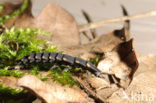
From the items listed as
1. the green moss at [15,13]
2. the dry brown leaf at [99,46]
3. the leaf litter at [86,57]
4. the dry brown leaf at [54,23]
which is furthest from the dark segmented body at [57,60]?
the green moss at [15,13]

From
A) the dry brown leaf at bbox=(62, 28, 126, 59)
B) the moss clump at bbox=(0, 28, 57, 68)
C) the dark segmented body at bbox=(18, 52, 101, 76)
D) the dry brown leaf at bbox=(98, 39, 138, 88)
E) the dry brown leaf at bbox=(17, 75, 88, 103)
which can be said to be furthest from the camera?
the dry brown leaf at bbox=(62, 28, 126, 59)

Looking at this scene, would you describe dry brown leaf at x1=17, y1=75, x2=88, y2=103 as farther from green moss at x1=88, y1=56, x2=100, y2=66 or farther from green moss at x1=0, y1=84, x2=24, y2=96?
green moss at x1=88, y1=56, x2=100, y2=66

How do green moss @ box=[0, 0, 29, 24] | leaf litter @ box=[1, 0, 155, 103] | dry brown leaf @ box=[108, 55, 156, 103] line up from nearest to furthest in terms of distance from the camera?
leaf litter @ box=[1, 0, 155, 103]
dry brown leaf @ box=[108, 55, 156, 103]
green moss @ box=[0, 0, 29, 24]

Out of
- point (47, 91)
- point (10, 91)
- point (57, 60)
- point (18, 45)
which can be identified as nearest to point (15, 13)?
point (18, 45)

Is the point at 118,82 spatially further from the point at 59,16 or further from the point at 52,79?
the point at 59,16

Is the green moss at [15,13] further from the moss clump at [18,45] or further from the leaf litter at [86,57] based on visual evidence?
the moss clump at [18,45]

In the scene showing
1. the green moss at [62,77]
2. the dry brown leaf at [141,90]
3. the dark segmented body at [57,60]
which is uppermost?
the dark segmented body at [57,60]

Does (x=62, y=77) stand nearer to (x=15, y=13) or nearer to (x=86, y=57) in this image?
(x=86, y=57)

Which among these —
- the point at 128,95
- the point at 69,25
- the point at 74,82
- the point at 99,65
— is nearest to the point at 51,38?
the point at 69,25

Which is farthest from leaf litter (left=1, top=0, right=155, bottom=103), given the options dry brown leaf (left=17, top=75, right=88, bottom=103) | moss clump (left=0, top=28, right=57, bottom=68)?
moss clump (left=0, top=28, right=57, bottom=68)
